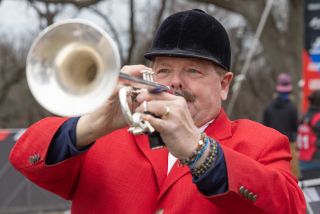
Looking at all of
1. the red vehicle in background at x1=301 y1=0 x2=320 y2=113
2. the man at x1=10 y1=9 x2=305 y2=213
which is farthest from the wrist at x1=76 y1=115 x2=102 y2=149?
the red vehicle in background at x1=301 y1=0 x2=320 y2=113

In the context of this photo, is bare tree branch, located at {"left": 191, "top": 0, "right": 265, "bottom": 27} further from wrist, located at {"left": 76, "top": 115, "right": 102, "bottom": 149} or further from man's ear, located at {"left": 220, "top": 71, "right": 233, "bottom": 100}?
wrist, located at {"left": 76, "top": 115, "right": 102, "bottom": 149}

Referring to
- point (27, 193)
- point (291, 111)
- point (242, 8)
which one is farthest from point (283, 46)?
point (27, 193)

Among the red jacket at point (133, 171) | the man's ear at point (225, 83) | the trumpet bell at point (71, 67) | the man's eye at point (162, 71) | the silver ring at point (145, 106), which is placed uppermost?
the trumpet bell at point (71, 67)

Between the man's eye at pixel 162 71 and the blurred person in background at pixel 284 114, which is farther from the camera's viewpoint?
the blurred person in background at pixel 284 114

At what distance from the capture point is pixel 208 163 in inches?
95.9

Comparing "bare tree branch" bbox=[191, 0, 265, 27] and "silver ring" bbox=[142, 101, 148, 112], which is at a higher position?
"silver ring" bbox=[142, 101, 148, 112]

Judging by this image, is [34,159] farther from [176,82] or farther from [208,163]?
[208,163]

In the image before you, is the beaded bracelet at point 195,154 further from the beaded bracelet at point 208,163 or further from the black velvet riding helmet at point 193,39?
the black velvet riding helmet at point 193,39

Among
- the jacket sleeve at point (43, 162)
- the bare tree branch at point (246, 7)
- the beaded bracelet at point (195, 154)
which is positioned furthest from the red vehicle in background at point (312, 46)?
the beaded bracelet at point (195, 154)

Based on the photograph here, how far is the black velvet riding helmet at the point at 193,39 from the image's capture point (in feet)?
9.30

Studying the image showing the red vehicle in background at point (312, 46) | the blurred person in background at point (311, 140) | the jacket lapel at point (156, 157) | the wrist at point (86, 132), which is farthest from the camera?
the red vehicle in background at point (312, 46)

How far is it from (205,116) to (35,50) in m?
0.80

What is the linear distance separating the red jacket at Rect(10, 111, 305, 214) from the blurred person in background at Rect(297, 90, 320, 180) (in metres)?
5.38

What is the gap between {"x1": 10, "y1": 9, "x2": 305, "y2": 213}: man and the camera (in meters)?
2.56
